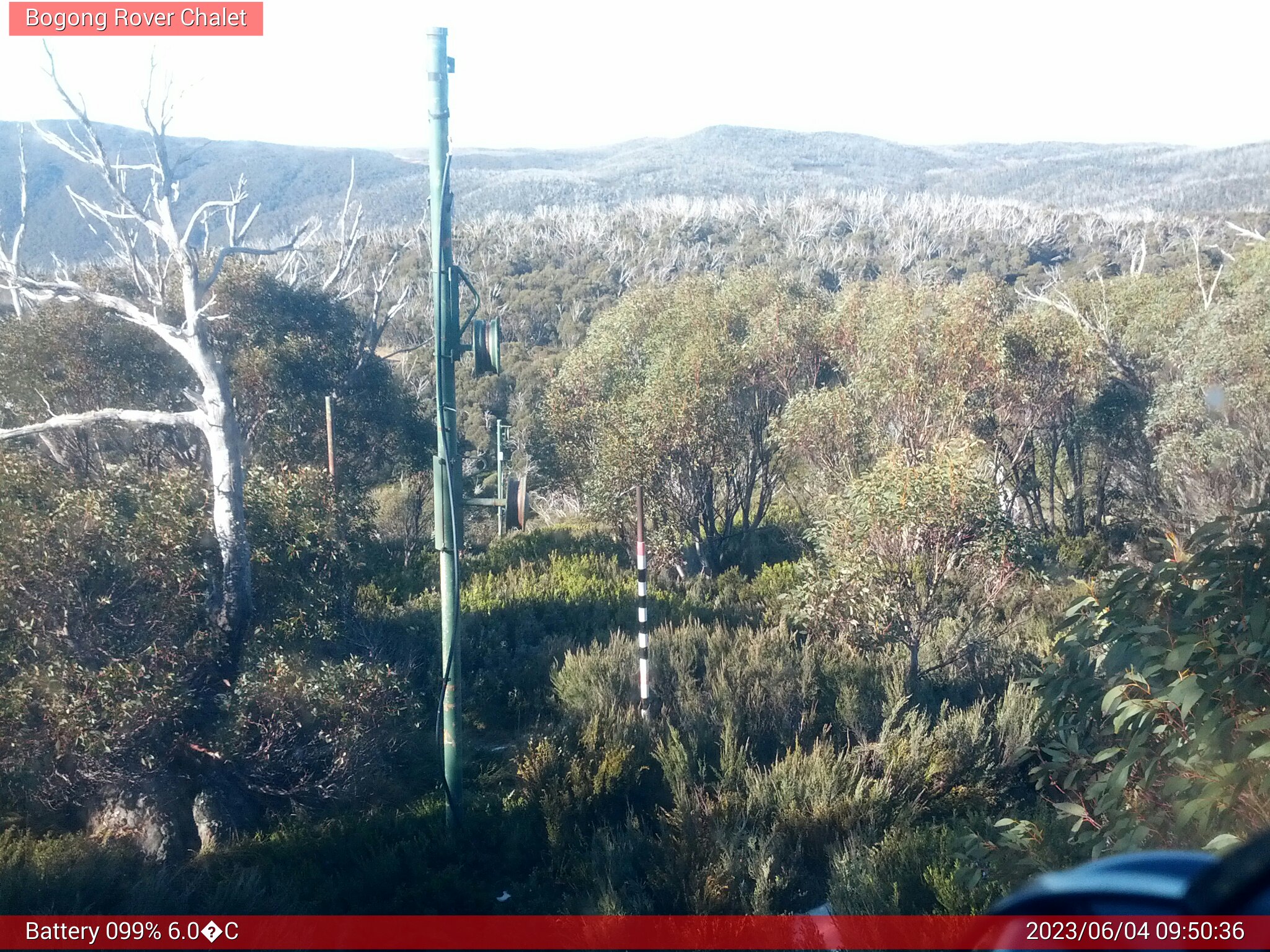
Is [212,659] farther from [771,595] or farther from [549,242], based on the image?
[549,242]

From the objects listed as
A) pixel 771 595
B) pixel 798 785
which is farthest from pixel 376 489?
pixel 798 785

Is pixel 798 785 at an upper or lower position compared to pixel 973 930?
lower

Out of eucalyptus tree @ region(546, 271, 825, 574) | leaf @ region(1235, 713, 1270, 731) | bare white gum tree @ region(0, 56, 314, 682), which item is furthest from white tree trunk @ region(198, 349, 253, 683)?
leaf @ region(1235, 713, 1270, 731)

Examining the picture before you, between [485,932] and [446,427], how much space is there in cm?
266

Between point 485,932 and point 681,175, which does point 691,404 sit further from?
point 681,175

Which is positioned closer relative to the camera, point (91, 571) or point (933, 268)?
point (91, 571)

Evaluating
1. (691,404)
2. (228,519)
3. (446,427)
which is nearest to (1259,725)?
(446,427)

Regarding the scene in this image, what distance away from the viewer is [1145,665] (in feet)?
10.2

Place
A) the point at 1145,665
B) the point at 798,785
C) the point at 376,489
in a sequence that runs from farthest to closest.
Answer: the point at 376,489
the point at 798,785
the point at 1145,665

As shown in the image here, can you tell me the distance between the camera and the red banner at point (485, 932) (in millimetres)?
3857

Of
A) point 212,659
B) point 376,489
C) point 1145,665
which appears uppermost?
point 1145,665

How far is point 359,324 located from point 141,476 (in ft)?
32.3

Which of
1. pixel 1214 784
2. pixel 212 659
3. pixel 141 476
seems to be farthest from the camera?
pixel 141 476

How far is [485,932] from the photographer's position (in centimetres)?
461
